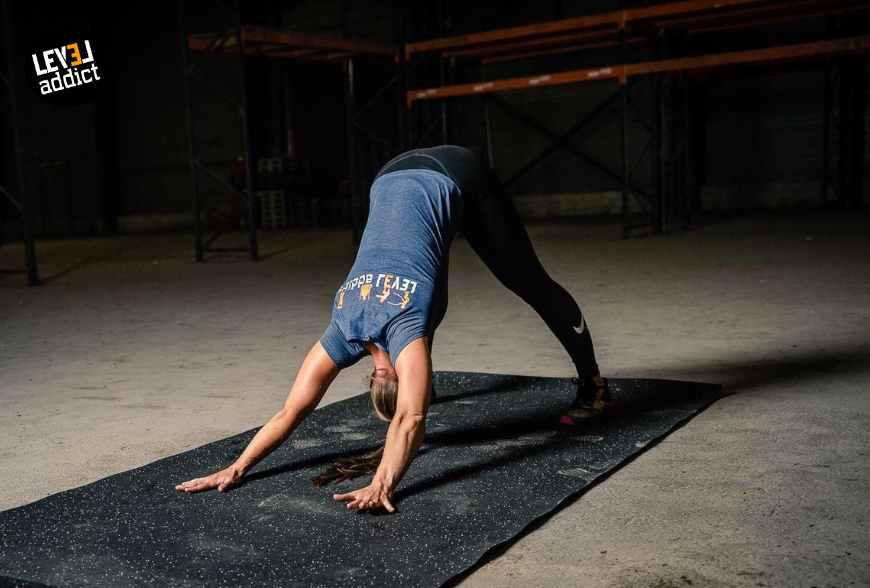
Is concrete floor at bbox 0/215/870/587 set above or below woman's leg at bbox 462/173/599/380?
below

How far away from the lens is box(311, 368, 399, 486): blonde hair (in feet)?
9.70

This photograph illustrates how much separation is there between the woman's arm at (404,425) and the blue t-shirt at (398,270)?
0.07m

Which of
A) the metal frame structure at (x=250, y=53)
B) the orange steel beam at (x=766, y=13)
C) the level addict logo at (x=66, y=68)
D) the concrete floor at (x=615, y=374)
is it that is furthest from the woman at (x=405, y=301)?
the level addict logo at (x=66, y=68)

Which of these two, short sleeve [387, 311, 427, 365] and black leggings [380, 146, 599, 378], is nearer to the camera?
short sleeve [387, 311, 427, 365]

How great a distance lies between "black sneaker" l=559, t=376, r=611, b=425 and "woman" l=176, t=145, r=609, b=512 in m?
0.01

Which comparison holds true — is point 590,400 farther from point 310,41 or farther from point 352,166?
point 352,166

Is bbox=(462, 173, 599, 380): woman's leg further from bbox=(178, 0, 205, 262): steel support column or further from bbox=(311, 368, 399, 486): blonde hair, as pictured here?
bbox=(178, 0, 205, 262): steel support column

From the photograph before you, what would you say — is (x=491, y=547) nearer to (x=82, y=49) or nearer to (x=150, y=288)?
(x=150, y=288)

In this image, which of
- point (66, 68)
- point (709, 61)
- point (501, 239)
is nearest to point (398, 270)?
point (501, 239)

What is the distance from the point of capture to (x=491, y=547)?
2617 millimetres

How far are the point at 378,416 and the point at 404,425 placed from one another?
0.22m

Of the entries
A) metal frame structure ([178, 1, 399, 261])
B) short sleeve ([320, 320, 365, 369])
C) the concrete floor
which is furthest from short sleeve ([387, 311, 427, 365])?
metal frame structure ([178, 1, 399, 261])

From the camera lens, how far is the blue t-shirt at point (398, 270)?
3045 mm

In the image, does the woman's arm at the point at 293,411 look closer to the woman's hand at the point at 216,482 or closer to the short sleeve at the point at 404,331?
the woman's hand at the point at 216,482
